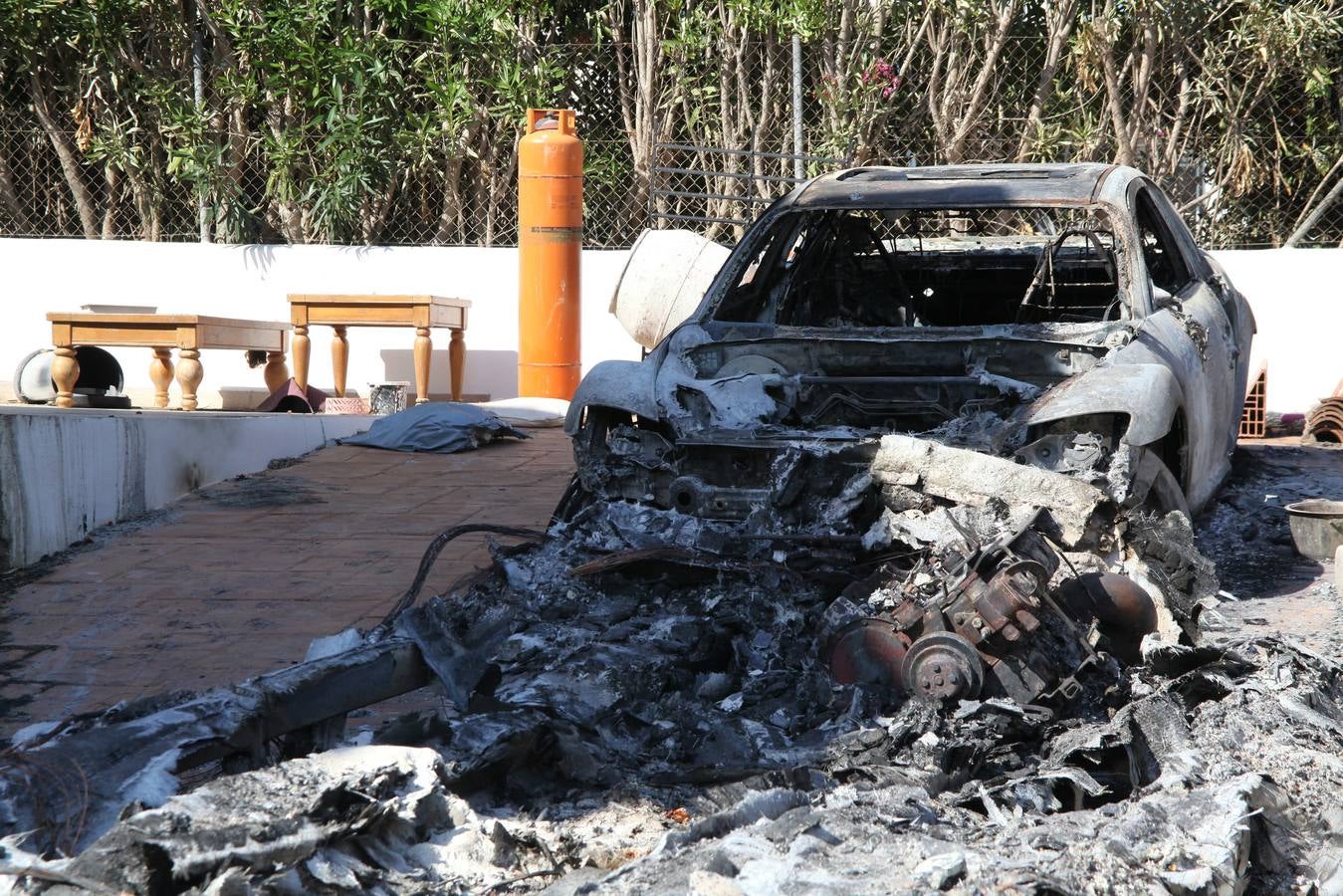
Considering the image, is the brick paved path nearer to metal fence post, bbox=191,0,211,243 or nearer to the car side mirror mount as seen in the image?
the car side mirror mount

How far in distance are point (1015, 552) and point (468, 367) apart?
9010 mm

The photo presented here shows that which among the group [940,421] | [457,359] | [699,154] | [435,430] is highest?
[699,154]

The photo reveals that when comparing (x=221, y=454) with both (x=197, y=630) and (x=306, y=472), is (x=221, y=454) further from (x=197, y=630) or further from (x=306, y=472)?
(x=197, y=630)

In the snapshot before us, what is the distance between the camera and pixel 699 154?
1307 centimetres

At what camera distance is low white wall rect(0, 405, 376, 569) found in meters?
6.44

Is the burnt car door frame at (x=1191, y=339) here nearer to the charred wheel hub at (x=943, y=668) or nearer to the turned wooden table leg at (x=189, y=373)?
the charred wheel hub at (x=943, y=668)

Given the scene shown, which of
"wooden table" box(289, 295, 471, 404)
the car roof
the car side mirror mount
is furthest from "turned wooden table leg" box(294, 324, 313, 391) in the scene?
the car side mirror mount

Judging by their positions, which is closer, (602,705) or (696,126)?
(602,705)

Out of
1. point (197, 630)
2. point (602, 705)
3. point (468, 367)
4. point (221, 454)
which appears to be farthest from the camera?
point (468, 367)

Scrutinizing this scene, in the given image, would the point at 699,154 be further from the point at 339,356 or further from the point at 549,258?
the point at 339,356

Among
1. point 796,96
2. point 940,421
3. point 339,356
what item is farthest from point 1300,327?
point 339,356

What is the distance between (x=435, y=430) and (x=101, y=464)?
262 centimetres

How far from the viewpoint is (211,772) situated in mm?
3436

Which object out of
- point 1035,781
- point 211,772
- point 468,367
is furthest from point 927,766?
point 468,367
